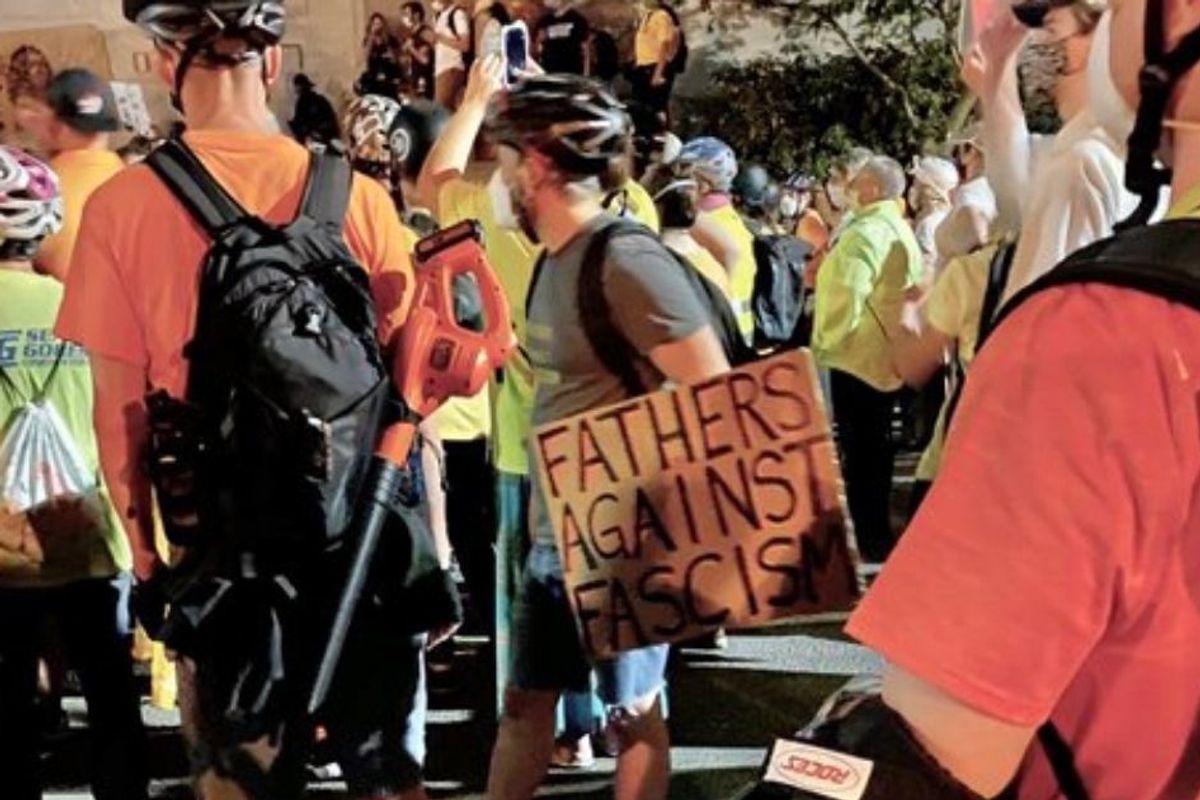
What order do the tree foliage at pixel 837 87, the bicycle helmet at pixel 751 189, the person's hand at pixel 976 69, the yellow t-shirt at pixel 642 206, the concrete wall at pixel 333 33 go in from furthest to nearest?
the tree foliage at pixel 837 87, the concrete wall at pixel 333 33, the bicycle helmet at pixel 751 189, the yellow t-shirt at pixel 642 206, the person's hand at pixel 976 69

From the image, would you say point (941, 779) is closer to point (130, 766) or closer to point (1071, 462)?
point (1071, 462)

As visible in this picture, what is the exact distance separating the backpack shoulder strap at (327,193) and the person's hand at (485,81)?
131 cm

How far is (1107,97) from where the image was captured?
46.5 inches

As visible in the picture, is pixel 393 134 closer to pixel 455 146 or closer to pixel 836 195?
pixel 455 146

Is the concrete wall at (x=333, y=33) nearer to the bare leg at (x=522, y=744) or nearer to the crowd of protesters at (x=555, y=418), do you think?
the crowd of protesters at (x=555, y=418)

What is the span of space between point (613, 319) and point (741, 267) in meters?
3.05

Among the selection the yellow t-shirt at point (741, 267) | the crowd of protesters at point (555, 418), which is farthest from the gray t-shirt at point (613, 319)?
the yellow t-shirt at point (741, 267)

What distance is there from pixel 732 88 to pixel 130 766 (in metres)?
11.5

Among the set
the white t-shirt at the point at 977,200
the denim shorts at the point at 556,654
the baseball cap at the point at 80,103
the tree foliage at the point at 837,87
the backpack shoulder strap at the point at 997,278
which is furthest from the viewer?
the tree foliage at the point at 837,87

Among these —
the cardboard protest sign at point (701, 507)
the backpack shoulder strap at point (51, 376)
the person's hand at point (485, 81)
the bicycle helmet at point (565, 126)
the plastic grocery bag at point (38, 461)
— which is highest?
the bicycle helmet at point (565, 126)

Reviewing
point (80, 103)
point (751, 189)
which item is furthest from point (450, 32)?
point (80, 103)

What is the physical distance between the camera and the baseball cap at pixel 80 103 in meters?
5.00

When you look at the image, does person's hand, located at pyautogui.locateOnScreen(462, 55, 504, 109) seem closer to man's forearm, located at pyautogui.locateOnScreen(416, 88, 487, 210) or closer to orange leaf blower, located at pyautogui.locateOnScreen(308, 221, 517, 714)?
man's forearm, located at pyautogui.locateOnScreen(416, 88, 487, 210)

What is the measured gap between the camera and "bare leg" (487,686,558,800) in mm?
3281
